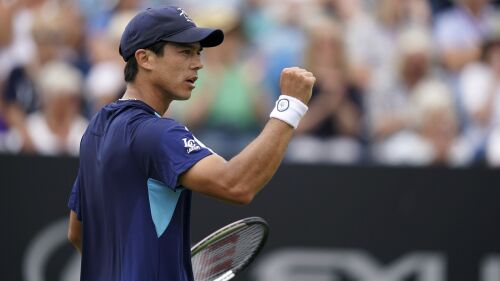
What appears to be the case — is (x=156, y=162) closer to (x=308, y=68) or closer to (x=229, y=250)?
(x=229, y=250)

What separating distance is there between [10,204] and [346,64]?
2968 mm

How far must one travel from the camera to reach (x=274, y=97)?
819cm

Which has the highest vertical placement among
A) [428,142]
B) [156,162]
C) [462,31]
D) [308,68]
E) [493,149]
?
[462,31]

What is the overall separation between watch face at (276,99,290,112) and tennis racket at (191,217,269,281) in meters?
0.93

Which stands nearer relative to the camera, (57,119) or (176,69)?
(176,69)

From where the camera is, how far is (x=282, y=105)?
3.50m

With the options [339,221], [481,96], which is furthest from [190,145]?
[481,96]

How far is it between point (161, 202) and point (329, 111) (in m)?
4.59

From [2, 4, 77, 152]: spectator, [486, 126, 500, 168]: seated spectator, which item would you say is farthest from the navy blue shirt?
[486, 126, 500, 168]: seated spectator

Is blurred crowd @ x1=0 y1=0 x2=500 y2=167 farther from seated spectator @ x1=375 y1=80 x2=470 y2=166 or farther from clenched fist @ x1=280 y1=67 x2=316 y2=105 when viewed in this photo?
clenched fist @ x1=280 y1=67 x2=316 y2=105

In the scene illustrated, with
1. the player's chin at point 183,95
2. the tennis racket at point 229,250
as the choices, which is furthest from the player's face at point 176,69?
the tennis racket at point 229,250

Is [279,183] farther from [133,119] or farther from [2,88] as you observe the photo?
[133,119]

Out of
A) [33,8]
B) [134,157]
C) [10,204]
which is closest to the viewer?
[134,157]

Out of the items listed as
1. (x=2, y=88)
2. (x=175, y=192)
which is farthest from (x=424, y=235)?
(x=175, y=192)
